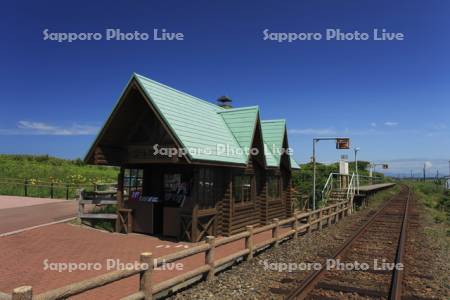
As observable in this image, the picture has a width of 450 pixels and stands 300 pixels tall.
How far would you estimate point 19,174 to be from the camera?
34125 millimetres

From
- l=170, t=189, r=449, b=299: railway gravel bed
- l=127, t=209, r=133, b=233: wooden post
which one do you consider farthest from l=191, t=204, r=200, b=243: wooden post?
l=127, t=209, r=133, b=233: wooden post

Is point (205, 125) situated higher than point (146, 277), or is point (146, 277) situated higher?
point (205, 125)

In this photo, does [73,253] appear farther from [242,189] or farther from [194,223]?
[242,189]

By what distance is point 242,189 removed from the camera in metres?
15.6

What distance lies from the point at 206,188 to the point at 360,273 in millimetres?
5923

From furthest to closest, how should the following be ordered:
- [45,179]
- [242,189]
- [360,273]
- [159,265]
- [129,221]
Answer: [45,179]
[242,189]
[129,221]
[360,273]
[159,265]

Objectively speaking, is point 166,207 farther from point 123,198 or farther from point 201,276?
point 201,276

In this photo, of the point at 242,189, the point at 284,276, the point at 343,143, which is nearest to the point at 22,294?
the point at 284,276

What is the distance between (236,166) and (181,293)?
6876 mm

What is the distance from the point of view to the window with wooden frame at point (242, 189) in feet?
49.0

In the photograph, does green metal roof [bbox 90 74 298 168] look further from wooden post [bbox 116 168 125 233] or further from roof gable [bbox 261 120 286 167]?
wooden post [bbox 116 168 125 233]

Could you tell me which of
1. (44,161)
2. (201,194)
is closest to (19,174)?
(44,161)

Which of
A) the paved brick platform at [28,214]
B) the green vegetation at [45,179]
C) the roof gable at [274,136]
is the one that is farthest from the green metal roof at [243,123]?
the green vegetation at [45,179]

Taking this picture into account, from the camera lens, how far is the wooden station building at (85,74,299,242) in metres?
12.3
